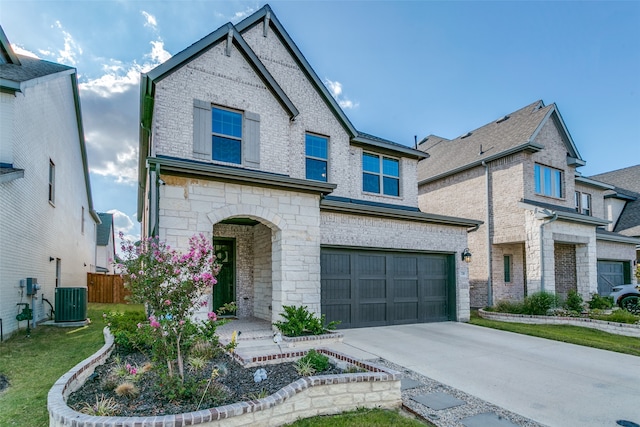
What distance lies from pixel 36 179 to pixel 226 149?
5.88m

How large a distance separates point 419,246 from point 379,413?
730 cm

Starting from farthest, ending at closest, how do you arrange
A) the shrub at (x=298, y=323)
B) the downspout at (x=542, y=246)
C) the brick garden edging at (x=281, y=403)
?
the downspout at (x=542, y=246) < the shrub at (x=298, y=323) < the brick garden edging at (x=281, y=403)

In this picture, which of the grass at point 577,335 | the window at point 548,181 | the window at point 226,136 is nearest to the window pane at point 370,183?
the window at point 226,136

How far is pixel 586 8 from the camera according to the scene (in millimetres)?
11664

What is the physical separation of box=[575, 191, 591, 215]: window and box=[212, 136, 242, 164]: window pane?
17.5m

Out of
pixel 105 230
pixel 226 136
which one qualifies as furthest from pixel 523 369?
pixel 105 230

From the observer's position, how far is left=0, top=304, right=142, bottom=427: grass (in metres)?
4.44

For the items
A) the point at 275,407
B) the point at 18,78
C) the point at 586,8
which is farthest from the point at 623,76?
the point at 18,78

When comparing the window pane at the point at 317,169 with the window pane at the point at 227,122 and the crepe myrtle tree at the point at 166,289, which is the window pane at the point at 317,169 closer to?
the window pane at the point at 227,122

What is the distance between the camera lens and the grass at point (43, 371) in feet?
14.2

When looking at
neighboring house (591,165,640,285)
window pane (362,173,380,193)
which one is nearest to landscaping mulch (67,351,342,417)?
window pane (362,173,380,193)

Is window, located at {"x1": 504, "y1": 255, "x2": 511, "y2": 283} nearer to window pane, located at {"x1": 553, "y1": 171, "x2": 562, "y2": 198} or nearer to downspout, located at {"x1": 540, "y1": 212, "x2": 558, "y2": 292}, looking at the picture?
downspout, located at {"x1": 540, "y1": 212, "x2": 558, "y2": 292}

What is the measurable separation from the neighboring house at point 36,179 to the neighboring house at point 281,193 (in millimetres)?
2903

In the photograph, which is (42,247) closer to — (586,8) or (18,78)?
(18,78)
